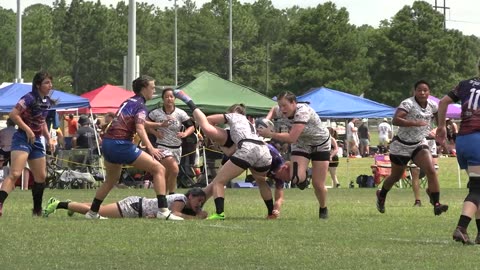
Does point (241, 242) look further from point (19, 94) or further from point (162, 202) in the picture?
point (19, 94)

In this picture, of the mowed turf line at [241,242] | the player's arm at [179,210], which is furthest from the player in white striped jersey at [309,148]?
the player's arm at [179,210]

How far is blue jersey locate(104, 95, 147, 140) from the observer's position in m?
14.1

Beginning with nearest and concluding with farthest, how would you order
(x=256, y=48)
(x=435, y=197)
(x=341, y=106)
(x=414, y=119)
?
1. (x=435, y=197)
2. (x=414, y=119)
3. (x=341, y=106)
4. (x=256, y=48)

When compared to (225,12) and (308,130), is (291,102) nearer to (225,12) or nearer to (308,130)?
(308,130)

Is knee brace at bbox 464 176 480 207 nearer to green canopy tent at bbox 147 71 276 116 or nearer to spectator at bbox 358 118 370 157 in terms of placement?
green canopy tent at bbox 147 71 276 116

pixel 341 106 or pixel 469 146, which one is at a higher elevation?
pixel 469 146

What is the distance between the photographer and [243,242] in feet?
38.7

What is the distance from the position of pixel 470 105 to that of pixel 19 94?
2053 centimetres

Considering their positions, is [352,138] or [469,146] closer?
[469,146]

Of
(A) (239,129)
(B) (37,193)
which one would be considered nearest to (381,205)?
(A) (239,129)

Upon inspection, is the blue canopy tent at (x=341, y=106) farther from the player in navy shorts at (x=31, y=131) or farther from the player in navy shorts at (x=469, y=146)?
the player in navy shorts at (x=469, y=146)

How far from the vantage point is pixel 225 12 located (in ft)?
318

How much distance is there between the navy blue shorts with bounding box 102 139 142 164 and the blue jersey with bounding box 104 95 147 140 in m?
0.08

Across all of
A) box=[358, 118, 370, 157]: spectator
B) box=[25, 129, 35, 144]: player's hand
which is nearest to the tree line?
box=[358, 118, 370, 157]: spectator
